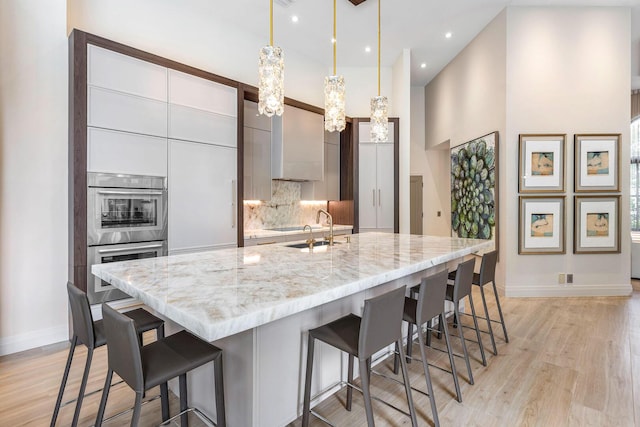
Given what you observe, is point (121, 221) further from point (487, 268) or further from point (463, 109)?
point (463, 109)

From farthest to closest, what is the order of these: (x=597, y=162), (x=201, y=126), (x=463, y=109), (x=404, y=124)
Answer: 1. (x=463, y=109)
2. (x=404, y=124)
3. (x=597, y=162)
4. (x=201, y=126)

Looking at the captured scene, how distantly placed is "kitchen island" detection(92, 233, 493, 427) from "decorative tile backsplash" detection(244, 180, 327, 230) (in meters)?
2.54

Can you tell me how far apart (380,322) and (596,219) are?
4.41 meters

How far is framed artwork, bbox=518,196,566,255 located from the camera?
4406mm

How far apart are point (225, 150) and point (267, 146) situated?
2.99ft

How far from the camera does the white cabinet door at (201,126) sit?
3.42 m

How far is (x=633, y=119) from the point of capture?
610 centimetres

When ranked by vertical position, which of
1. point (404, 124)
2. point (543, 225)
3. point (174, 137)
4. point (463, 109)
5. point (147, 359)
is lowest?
point (147, 359)

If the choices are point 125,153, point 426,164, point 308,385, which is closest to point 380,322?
point 308,385

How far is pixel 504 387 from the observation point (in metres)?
2.28

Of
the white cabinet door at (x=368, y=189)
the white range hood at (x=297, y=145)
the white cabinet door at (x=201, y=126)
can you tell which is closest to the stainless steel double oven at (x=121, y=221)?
the white cabinet door at (x=201, y=126)

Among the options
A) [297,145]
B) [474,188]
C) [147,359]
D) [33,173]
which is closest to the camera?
[147,359]

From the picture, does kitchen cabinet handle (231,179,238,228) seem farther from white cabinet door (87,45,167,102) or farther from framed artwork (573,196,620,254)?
framed artwork (573,196,620,254)

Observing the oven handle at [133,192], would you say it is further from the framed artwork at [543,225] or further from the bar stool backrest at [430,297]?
the framed artwork at [543,225]
